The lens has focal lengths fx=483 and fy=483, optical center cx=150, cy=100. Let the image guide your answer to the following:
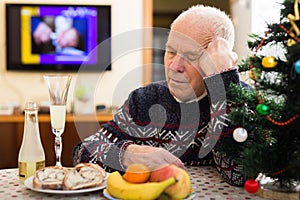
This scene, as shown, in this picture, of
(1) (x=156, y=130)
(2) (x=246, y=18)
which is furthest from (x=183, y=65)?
(2) (x=246, y=18)

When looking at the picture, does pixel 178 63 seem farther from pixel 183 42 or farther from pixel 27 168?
pixel 27 168

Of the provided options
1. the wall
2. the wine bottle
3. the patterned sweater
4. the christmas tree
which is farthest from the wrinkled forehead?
the wall

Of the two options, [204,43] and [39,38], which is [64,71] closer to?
[39,38]

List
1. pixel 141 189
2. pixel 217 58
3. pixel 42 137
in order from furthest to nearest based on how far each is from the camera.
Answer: pixel 42 137, pixel 217 58, pixel 141 189

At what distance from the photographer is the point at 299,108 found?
1.16m

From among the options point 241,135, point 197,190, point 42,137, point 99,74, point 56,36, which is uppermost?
point 56,36

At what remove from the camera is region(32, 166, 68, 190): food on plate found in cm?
120

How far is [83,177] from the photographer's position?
1228 millimetres

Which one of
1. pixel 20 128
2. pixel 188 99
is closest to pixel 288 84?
pixel 188 99

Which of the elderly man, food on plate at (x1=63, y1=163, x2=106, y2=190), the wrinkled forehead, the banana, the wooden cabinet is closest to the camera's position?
the banana

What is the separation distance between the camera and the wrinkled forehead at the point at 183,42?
1.59 m

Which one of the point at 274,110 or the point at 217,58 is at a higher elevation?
the point at 217,58

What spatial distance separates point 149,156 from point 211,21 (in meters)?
0.52

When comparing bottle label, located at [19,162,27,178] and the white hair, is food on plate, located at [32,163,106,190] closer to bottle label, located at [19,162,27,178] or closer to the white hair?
bottle label, located at [19,162,27,178]
